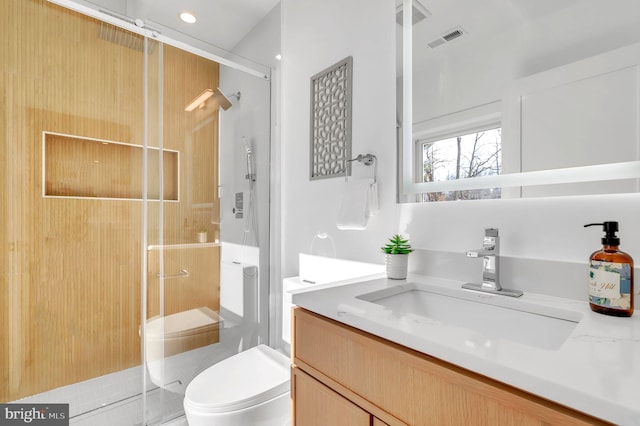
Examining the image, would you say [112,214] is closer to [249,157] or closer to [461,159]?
[249,157]

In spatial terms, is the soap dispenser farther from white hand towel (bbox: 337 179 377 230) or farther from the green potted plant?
white hand towel (bbox: 337 179 377 230)

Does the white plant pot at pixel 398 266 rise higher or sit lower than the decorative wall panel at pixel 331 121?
lower

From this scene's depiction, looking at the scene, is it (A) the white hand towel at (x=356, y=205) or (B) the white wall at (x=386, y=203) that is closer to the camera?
(B) the white wall at (x=386, y=203)

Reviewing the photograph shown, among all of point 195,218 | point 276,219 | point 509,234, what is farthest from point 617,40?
point 195,218

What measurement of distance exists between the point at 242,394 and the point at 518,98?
1.41m

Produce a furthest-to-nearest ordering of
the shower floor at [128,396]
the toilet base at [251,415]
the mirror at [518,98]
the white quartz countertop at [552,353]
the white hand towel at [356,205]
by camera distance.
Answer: the shower floor at [128,396] → the white hand towel at [356,205] → the toilet base at [251,415] → the mirror at [518,98] → the white quartz countertop at [552,353]

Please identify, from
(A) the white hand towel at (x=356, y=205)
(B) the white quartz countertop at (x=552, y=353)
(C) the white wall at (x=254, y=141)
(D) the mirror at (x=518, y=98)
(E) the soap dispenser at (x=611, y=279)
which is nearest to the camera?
(B) the white quartz countertop at (x=552, y=353)

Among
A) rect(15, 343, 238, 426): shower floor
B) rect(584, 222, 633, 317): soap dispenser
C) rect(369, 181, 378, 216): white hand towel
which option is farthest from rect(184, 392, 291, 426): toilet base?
rect(584, 222, 633, 317): soap dispenser

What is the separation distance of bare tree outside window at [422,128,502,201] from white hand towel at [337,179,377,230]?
230 mm

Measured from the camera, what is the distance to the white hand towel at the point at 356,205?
1.27 m

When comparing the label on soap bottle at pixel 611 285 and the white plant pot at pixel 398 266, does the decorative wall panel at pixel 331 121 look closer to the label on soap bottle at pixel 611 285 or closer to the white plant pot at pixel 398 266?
the white plant pot at pixel 398 266

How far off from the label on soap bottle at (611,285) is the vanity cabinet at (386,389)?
1.35 ft

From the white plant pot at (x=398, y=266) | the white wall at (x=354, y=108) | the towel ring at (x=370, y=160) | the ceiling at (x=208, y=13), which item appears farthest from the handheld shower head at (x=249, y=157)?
the white plant pot at (x=398, y=266)

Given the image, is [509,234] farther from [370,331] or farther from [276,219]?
[276,219]
